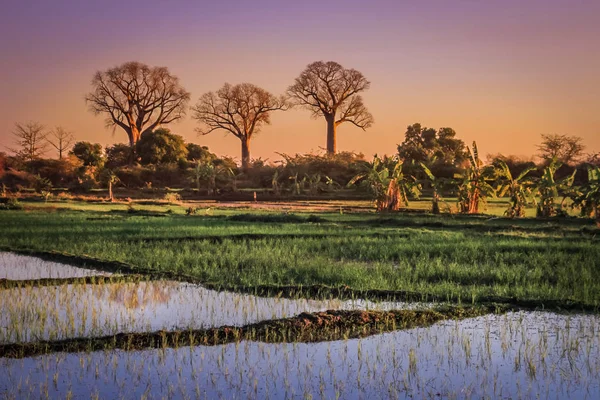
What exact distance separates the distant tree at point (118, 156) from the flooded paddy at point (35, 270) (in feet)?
129

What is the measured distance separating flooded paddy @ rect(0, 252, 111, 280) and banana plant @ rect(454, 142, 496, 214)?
51.6 feet

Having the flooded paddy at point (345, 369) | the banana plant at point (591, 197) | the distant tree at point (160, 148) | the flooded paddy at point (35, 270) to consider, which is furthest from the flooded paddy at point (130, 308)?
the distant tree at point (160, 148)

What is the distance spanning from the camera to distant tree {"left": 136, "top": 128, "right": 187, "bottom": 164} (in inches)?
1881

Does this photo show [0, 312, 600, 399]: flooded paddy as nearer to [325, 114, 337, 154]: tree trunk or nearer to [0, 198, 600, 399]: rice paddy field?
[0, 198, 600, 399]: rice paddy field

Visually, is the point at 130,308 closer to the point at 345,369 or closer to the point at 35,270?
the point at 345,369

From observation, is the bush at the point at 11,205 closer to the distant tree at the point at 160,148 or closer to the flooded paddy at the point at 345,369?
the distant tree at the point at 160,148

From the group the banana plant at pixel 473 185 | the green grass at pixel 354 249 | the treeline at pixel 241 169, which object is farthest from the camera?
the treeline at pixel 241 169

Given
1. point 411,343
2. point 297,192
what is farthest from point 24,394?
point 297,192

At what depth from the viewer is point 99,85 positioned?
179ft

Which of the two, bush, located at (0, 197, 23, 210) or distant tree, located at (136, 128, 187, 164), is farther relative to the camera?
distant tree, located at (136, 128, 187, 164)

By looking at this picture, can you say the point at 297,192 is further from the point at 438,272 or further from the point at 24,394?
the point at 24,394

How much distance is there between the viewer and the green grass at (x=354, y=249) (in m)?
9.05

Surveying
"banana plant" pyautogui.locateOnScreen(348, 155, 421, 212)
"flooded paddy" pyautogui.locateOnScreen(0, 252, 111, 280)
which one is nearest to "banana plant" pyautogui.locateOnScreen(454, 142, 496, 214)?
"banana plant" pyautogui.locateOnScreen(348, 155, 421, 212)

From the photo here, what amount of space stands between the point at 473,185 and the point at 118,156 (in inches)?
1349
